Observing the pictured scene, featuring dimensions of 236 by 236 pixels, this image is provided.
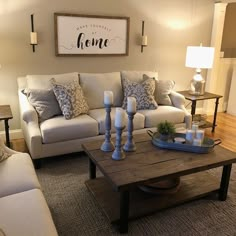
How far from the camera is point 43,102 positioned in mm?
3074

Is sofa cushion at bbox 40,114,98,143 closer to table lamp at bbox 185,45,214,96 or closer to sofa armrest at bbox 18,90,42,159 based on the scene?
sofa armrest at bbox 18,90,42,159

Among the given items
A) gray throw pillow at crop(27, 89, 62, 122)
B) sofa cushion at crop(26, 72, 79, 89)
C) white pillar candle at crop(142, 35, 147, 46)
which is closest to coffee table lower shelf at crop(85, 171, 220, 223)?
gray throw pillow at crop(27, 89, 62, 122)

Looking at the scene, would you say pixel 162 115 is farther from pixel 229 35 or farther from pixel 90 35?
pixel 229 35

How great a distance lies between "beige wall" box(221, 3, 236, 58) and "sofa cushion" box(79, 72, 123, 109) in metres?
2.42

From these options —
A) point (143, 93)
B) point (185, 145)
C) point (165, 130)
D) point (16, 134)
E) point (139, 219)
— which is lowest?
point (139, 219)

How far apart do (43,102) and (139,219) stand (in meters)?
1.70

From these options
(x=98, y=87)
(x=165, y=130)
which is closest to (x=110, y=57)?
(x=98, y=87)

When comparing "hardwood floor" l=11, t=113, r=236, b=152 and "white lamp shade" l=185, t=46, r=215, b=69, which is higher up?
"white lamp shade" l=185, t=46, r=215, b=69

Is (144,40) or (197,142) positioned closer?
(197,142)

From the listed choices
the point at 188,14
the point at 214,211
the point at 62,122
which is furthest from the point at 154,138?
the point at 188,14

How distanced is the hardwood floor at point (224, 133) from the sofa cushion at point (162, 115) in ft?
2.36

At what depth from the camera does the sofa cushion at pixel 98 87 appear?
11.6 feet

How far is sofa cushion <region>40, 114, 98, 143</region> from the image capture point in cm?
284

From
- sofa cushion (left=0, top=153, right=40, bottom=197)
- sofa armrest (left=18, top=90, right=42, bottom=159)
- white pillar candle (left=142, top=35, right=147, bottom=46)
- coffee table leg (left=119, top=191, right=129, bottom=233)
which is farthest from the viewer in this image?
white pillar candle (left=142, top=35, right=147, bottom=46)
